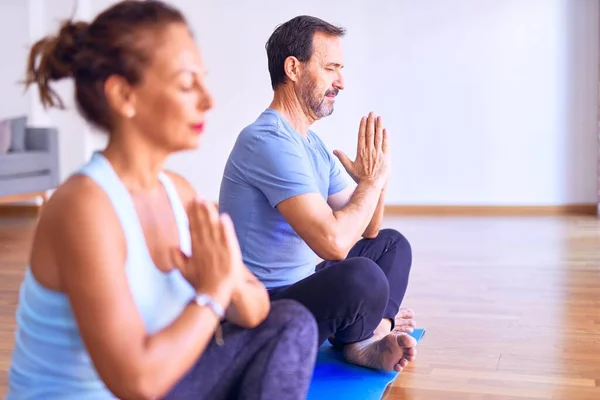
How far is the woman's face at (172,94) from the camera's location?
1.18m

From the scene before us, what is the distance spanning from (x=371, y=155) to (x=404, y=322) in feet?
2.09

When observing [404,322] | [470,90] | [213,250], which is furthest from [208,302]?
[470,90]

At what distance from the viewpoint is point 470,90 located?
5930 millimetres

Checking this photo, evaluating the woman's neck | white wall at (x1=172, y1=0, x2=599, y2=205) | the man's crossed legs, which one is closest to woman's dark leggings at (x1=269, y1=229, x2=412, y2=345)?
the man's crossed legs

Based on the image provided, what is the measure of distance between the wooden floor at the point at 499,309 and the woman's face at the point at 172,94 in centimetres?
123

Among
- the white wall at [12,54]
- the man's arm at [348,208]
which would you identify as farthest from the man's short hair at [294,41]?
the white wall at [12,54]

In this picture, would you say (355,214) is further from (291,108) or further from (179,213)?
(179,213)

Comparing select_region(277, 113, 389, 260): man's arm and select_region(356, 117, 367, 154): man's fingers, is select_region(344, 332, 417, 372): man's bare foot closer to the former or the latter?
select_region(277, 113, 389, 260): man's arm

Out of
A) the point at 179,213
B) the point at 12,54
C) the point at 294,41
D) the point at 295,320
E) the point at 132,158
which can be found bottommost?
the point at 295,320

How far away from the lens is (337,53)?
7.75 feet

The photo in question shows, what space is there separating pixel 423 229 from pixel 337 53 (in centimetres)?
308

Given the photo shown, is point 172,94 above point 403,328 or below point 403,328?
above

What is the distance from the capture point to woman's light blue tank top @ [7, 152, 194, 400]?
1.15 metres

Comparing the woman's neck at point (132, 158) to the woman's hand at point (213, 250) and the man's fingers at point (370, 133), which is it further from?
the man's fingers at point (370, 133)
